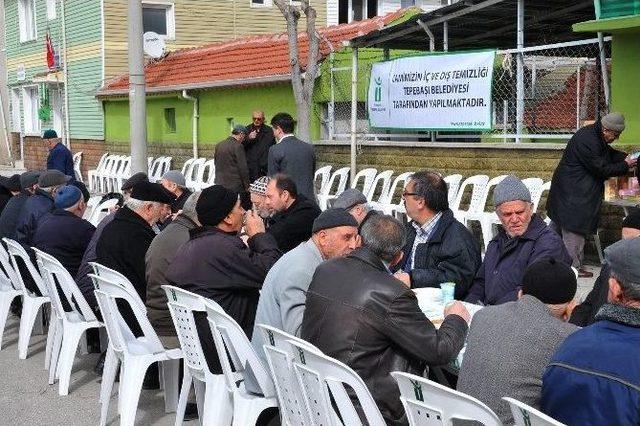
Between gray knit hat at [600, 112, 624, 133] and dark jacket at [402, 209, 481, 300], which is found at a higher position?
gray knit hat at [600, 112, 624, 133]

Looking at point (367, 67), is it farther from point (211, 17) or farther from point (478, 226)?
point (211, 17)

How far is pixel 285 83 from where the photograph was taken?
57.5 feet

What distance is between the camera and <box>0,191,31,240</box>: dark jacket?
917 centimetres

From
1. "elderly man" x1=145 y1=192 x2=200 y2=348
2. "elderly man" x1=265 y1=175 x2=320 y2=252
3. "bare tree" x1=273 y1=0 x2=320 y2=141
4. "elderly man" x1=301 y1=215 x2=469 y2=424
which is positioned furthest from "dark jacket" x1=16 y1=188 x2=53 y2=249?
"bare tree" x1=273 y1=0 x2=320 y2=141

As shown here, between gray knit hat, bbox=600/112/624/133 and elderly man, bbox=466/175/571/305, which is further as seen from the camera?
gray knit hat, bbox=600/112/624/133

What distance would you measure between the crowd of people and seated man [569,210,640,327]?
0.04 feet

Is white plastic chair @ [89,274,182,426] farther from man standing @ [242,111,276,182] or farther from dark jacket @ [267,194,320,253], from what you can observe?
man standing @ [242,111,276,182]

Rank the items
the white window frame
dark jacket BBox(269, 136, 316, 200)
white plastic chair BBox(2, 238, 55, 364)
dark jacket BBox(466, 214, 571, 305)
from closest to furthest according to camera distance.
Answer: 1. dark jacket BBox(466, 214, 571, 305)
2. white plastic chair BBox(2, 238, 55, 364)
3. dark jacket BBox(269, 136, 316, 200)
4. the white window frame

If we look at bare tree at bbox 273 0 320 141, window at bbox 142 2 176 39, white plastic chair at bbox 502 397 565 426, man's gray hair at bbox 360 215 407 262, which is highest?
window at bbox 142 2 176 39

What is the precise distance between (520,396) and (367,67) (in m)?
12.2

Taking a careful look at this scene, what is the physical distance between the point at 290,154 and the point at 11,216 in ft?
10.3

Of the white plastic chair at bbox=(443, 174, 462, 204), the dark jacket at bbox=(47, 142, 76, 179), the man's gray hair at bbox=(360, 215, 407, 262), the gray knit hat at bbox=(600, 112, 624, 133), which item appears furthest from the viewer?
the dark jacket at bbox=(47, 142, 76, 179)

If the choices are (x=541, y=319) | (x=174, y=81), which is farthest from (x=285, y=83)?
(x=541, y=319)

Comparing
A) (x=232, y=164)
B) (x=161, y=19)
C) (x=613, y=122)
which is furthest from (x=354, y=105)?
(x=161, y=19)
